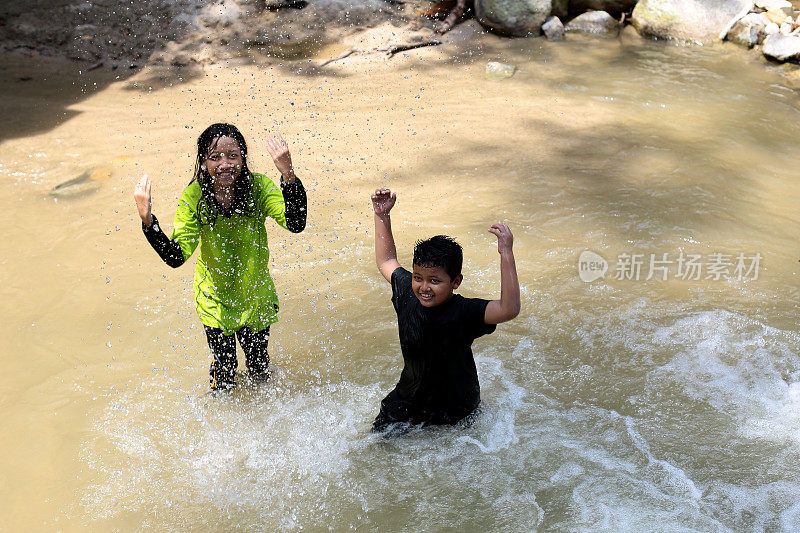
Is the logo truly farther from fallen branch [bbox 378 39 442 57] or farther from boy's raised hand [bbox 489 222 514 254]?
fallen branch [bbox 378 39 442 57]

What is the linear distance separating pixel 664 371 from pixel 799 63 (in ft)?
21.9

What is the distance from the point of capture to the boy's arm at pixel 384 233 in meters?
3.39

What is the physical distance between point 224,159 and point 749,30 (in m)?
8.71

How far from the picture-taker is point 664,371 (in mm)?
4367

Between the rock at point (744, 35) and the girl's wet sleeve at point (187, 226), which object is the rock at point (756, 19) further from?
the girl's wet sleeve at point (187, 226)

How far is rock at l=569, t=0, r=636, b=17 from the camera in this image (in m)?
10.5

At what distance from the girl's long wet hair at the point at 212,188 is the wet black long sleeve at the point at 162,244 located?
247mm

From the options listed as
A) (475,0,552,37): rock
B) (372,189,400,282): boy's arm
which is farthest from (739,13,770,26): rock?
(372,189,400,282): boy's arm

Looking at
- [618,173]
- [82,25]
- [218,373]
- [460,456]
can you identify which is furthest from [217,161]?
[82,25]

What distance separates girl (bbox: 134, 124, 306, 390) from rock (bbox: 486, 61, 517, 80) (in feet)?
19.5

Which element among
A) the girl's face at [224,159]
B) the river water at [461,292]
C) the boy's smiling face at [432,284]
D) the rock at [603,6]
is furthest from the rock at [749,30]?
the girl's face at [224,159]

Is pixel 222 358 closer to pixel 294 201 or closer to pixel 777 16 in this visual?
pixel 294 201

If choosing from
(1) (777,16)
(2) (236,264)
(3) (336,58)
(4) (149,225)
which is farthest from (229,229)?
(1) (777,16)

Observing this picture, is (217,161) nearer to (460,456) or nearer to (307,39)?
(460,456)
